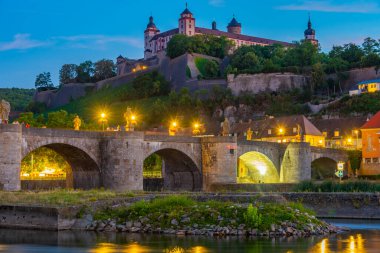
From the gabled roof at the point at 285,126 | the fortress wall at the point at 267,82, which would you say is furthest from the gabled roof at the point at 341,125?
the fortress wall at the point at 267,82

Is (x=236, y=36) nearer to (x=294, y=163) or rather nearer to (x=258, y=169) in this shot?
(x=258, y=169)

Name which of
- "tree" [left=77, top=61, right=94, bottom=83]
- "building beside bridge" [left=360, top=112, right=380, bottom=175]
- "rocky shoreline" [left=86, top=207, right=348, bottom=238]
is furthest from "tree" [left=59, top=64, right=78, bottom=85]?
"rocky shoreline" [left=86, top=207, right=348, bottom=238]

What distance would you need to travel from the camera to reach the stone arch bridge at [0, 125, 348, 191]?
46.2 m

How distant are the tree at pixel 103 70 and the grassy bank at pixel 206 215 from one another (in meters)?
136

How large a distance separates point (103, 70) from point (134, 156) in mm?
119713

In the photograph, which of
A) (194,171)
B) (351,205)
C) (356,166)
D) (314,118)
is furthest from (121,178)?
(314,118)

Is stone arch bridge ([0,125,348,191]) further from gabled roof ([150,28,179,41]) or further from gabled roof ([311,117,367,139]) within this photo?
gabled roof ([150,28,179,41])

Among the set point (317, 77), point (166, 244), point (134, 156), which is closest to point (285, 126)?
point (317, 77)

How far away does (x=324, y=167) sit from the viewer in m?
81.1

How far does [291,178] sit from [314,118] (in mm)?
43491

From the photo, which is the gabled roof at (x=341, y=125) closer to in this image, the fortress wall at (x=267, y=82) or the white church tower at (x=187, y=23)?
the fortress wall at (x=267, y=82)

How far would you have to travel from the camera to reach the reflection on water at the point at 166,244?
28.5 m

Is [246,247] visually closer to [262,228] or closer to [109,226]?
[262,228]

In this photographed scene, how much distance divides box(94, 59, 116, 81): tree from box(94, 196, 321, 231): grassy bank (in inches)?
5356
